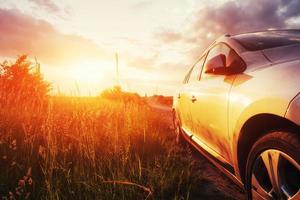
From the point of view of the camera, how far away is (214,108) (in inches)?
131

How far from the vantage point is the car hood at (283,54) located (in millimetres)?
2570

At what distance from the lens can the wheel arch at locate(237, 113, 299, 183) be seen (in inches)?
88.8

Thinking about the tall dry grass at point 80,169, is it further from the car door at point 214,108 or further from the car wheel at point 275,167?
the car wheel at point 275,167

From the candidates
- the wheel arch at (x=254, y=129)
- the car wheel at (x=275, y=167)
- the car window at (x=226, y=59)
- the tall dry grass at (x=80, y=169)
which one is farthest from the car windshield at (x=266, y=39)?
the tall dry grass at (x=80, y=169)

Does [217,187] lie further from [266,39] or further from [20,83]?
[20,83]

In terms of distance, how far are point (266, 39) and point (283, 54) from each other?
2.83 ft

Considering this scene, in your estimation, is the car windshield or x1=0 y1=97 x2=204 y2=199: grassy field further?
the car windshield

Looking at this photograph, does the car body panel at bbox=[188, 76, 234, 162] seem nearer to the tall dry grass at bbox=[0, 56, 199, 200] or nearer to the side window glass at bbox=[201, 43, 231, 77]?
the side window glass at bbox=[201, 43, 231, 77]

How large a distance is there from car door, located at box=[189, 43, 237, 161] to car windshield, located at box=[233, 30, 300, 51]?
0.61 feet

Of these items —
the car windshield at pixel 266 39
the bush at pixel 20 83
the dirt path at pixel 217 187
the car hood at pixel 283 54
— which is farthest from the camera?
the bush at pixel 20 83

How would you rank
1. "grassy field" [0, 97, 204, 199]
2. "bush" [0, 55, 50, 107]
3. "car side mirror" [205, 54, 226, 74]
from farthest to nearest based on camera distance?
"bush" [0, 55, 50, 107]
"car side mirror" [205, 54, 226, 74]
"grassy field" [0, 97, 204, 199]

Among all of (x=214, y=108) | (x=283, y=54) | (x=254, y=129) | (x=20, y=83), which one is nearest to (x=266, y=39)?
(x=283, y=54)

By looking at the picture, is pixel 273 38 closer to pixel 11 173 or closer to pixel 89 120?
pixel 89 120

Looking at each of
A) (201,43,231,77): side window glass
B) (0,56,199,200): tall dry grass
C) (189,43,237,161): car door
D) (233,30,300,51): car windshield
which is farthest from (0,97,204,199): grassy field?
(233,30,300,51): car windshield
